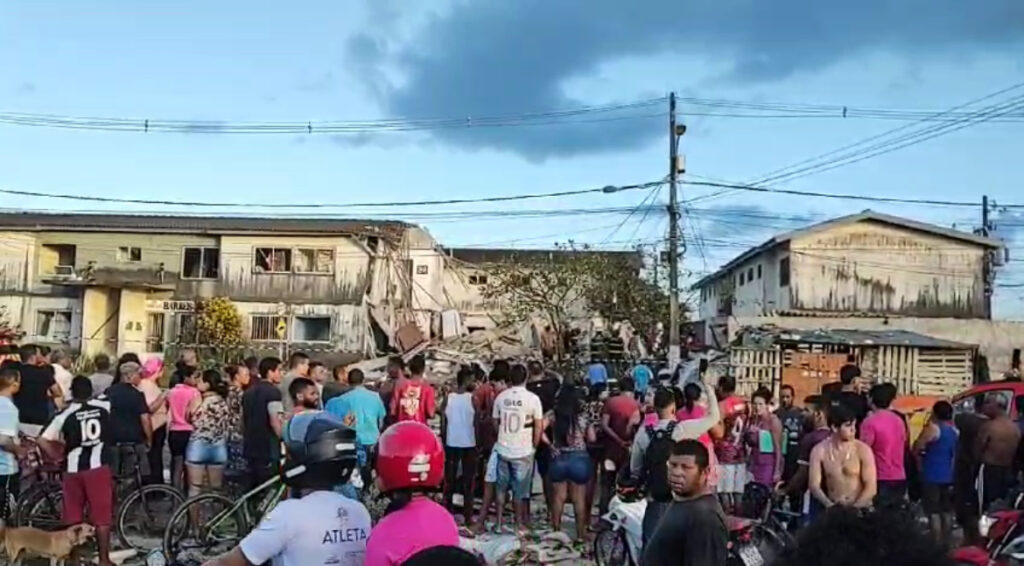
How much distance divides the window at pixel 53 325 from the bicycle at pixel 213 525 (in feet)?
108

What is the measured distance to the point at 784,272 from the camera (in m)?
39.8

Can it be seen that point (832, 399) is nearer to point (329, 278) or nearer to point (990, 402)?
point (990, 402)

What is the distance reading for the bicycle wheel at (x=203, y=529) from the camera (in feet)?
33.0

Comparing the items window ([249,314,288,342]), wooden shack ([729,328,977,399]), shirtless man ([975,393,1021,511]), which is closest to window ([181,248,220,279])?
window ([249,314,288,342])

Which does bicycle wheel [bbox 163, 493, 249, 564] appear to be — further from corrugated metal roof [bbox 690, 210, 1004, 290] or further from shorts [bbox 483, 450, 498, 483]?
corrugated metal roof [bbox 690, 210, 1004, 290]

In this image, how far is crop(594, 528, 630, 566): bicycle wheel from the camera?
32.8ft

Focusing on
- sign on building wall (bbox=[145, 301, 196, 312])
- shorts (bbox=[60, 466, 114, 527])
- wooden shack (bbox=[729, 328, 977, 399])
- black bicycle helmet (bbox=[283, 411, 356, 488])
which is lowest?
shorts (bbox=[60, 466, 114, 527])

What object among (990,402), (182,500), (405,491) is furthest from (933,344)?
(405,491)

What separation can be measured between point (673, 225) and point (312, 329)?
15579mm

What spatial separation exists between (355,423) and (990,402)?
6.36 meters

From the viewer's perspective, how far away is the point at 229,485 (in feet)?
38.7

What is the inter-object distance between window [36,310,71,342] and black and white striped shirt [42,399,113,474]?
3341 centimetres

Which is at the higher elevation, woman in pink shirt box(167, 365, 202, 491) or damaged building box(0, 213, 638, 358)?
damaged building box(0, 213, 638, 358)

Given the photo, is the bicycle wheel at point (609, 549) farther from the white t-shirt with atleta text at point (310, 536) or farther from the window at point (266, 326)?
the window at point (266, 326)
